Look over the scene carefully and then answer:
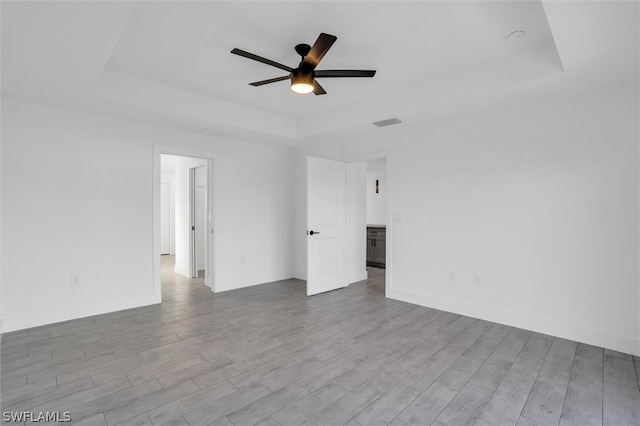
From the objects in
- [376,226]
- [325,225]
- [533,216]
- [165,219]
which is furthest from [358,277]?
[165,219]

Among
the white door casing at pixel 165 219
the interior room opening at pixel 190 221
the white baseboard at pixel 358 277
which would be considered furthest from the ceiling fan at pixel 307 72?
the white door casing at pixel 165 219

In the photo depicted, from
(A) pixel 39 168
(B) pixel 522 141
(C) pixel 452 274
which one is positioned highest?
(B) pixel 522 141

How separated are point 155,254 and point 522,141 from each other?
187 inches

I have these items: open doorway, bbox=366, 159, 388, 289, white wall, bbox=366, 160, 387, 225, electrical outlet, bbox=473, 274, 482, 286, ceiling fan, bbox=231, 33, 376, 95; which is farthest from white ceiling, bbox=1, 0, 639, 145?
white wall, bbox=366, 160, 387, 225

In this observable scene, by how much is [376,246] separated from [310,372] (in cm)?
487

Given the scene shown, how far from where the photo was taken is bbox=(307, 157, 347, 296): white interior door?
15.8ft

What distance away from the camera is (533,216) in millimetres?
3441

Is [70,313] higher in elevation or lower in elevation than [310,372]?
higher

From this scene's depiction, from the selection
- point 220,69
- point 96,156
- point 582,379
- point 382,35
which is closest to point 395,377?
point 582,379

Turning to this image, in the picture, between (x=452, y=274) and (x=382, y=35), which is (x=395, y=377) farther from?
(x=382, y=35)

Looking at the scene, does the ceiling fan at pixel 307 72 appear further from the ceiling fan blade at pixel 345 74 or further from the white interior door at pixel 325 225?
the white interior door at pixel 325 225

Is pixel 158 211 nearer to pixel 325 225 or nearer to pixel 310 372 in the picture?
pixel 325 225

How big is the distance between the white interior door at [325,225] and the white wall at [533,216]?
1080 mm

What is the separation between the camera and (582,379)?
2.47 meters
